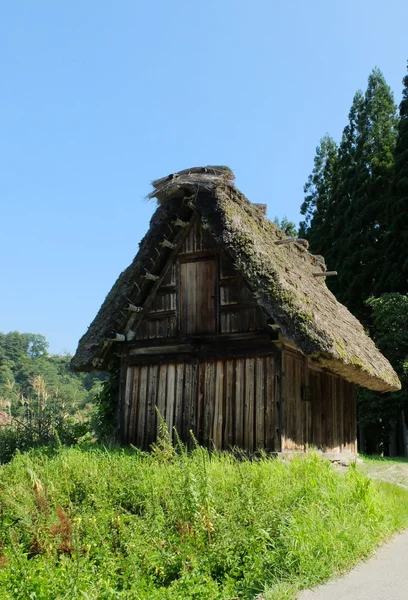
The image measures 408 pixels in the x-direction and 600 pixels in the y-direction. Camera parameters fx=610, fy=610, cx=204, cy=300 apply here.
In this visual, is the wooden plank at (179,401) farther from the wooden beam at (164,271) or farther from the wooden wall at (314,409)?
the wooden wall at (314,409)

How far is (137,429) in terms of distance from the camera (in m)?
11.3

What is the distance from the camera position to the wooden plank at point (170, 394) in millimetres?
10848

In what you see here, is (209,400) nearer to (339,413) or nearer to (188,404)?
(188,404)

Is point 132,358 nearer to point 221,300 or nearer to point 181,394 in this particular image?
point 181,394

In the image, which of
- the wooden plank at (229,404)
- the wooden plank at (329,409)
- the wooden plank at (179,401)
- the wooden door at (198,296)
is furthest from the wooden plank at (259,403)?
the wooden plank at (329,409)

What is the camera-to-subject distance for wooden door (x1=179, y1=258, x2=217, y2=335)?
1084 cm

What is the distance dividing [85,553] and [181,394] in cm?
562

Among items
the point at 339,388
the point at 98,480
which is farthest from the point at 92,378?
the point at 98,480

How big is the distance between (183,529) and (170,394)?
220 inches

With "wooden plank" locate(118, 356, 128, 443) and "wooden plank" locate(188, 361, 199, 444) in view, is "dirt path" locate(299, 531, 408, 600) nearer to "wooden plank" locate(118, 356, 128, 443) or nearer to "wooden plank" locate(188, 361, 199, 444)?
"wooden plank" locate(188, 361, 199, 444)

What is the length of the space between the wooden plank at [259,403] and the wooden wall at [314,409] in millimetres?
340

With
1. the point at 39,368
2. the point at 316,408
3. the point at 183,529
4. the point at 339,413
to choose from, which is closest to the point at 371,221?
the point at 339,413

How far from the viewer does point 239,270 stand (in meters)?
10.3

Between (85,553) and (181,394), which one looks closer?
(85,553)
